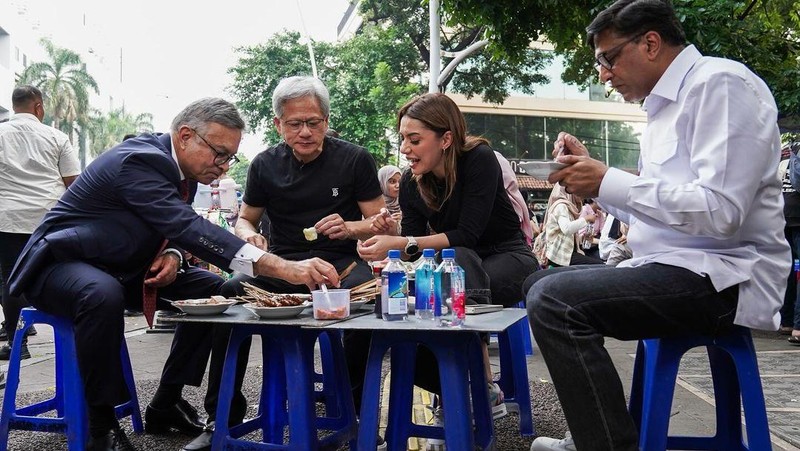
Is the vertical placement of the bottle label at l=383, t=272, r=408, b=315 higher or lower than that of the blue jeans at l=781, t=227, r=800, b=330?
higher

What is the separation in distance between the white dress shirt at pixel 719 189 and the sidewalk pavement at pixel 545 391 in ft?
4.92

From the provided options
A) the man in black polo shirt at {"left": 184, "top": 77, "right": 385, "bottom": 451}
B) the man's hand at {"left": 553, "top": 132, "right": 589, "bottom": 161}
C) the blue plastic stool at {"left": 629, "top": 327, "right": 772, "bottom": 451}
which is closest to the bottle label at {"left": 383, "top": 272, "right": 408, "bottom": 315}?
the man's hand at {"left": 553, "top": 132, "right": 589, "bottom": 161}

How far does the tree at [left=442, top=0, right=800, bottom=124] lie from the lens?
7461 mm

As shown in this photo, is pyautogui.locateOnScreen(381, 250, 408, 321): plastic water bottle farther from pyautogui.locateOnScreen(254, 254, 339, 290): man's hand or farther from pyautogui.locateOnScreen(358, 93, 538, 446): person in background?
pyautogui.locateOnScreen(358, 93, 538, 446): person in background

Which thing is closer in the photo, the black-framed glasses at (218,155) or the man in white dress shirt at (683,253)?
the man in white dress shirt at (683,253)

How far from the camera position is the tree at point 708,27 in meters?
7.46

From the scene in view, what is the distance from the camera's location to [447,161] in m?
4.08

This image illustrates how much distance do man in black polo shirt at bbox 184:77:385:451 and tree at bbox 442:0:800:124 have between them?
4168 mm

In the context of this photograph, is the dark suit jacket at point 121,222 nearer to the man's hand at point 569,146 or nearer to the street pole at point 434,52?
the man's hand at point 569,146

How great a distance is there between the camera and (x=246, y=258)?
131 inches

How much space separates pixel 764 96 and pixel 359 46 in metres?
24.8

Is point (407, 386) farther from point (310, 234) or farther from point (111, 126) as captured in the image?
point (111, 126)

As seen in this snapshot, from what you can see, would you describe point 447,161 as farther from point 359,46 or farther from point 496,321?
point 359,46

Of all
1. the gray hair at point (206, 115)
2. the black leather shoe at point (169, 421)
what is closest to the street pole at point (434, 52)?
the gray hair at point (206, 115)
